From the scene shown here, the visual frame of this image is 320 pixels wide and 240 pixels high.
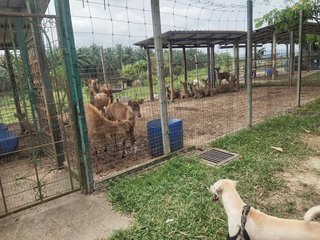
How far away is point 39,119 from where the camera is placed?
470 centimetres

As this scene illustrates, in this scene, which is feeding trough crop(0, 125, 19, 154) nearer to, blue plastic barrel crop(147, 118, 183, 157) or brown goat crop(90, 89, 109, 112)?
brown goat crop(90, 89, 109, 112)

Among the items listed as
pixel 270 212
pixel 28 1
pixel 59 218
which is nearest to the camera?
pixel 270 212

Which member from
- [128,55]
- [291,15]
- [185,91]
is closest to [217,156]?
[128,55]

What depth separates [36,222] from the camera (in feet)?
10.7

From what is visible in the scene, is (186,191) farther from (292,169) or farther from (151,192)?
(292,169)

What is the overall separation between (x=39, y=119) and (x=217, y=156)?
10.4ft

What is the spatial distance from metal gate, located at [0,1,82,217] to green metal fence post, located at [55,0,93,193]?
7 centimetres

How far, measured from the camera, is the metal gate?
3.66 meters

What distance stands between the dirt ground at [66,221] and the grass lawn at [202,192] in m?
0.19

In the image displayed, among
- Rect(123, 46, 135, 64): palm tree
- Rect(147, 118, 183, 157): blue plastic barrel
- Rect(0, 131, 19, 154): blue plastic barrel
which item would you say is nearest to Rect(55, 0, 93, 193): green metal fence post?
Rect(123, 46, 135, 64): palm tree

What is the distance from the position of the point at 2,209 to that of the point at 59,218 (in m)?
0.88

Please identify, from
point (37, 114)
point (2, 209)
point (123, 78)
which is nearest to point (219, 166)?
point (123, 78)

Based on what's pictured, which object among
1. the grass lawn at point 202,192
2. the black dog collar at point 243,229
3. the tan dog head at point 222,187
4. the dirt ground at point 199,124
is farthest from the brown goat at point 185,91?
the black dog collar at point 243,229

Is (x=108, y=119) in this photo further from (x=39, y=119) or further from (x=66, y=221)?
(x=66, y=221)
